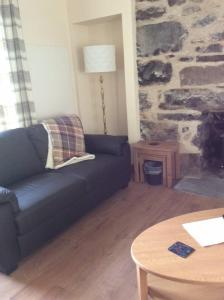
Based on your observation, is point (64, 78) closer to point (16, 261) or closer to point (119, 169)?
point (119, 169)

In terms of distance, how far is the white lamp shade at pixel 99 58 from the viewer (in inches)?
124

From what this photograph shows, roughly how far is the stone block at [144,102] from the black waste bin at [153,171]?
25.7 inches

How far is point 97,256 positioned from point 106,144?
1.25 m

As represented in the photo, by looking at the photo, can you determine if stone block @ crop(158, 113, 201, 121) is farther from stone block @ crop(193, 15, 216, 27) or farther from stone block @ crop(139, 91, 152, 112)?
stone block @ crop(193, 15, 216, 27)

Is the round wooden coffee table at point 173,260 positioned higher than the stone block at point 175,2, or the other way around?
the stone block at point 175,2

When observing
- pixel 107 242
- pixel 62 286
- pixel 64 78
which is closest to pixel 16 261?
pixel 62 286

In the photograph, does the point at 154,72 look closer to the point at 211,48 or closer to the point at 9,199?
the point at 211,48

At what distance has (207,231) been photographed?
1552 millimetres

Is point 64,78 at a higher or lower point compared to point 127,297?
higher

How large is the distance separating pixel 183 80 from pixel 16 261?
7.83 ft

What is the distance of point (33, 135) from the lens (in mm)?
2779

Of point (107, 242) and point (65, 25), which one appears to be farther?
point (65, 25)

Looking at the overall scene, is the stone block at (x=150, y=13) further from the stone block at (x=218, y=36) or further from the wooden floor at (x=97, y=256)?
the wooden floor at (x=97, y=256)

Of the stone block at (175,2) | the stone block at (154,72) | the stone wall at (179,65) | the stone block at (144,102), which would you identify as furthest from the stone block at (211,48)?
the stone block at (144,102)
